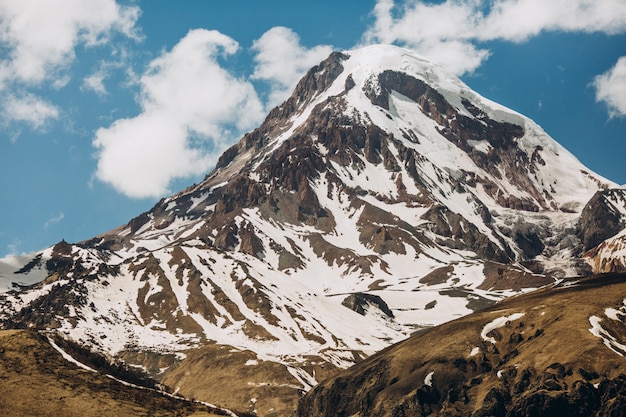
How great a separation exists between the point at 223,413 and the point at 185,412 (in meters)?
7.67

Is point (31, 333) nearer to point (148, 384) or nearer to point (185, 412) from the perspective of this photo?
point (148, 384)

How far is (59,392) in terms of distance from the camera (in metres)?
151

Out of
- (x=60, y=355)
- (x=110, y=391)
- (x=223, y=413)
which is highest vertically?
(x=60, y=355)

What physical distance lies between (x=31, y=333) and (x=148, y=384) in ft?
88.0

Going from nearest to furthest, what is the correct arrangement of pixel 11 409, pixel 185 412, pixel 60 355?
1. pixel 11 409
2. pixel 185 412
3. pixel 60 355

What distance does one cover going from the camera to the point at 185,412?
151 m

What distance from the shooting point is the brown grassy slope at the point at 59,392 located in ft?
476

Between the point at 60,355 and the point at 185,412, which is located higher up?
the point at 60,355

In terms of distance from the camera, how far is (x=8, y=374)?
156 m

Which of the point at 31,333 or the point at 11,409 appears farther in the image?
the point at 31,333

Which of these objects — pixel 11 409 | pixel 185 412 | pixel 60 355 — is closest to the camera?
pixel 11 409

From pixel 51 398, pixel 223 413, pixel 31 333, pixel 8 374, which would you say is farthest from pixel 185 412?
pixel 31 333

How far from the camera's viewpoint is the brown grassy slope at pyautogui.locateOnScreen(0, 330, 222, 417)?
476 ft

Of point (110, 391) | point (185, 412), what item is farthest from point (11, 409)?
point (185, 412)
